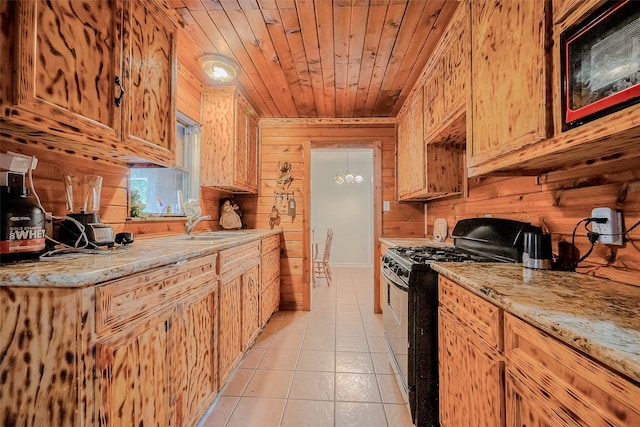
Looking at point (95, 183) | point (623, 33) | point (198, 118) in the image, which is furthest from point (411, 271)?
point (198, 118)

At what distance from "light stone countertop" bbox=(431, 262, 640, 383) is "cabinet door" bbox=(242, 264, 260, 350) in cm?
152

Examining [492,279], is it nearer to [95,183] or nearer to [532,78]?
[532,78]

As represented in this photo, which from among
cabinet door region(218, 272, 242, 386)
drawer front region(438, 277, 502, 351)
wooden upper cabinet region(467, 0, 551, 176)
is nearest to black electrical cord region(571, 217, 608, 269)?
wooden upper cabinet region(467, 0, 551, 176)

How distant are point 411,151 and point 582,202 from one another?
167 centimetres

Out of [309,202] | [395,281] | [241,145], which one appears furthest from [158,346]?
[309,202]

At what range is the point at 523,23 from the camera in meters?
1.08

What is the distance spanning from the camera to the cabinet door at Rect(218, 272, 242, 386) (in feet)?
5.63

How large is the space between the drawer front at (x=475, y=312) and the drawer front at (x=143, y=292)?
1257 millimetres

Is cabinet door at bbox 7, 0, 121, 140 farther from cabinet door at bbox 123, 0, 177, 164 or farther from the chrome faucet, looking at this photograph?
the chrome faucet

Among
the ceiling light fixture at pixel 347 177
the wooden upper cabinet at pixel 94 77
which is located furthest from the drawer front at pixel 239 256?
the ceiling light fixture at pixel 347 177

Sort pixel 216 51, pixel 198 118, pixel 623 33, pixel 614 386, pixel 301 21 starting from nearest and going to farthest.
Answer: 1. pixel 614 386
2. pixel 623 33
3. pixel 301 21
4. pixel 216 51
5. pixel 198 118

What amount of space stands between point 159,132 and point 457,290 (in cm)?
175

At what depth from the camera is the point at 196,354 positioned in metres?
1.42

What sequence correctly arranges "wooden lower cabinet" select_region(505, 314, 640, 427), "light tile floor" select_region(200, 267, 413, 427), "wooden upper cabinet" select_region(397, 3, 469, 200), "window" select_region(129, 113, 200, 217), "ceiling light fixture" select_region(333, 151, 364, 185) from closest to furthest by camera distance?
"wooden lower cabinet" select_region(505, 314, 640, 427)
"light tile floor" select_region(200, 267, 413, 427)
"wooden upper cabinet" select_region(397, 3, 469, 200)
"window" select_region(129, 113, 200, 217)
"ceiling light fixture" select_region(333, 151, 364, 185)
